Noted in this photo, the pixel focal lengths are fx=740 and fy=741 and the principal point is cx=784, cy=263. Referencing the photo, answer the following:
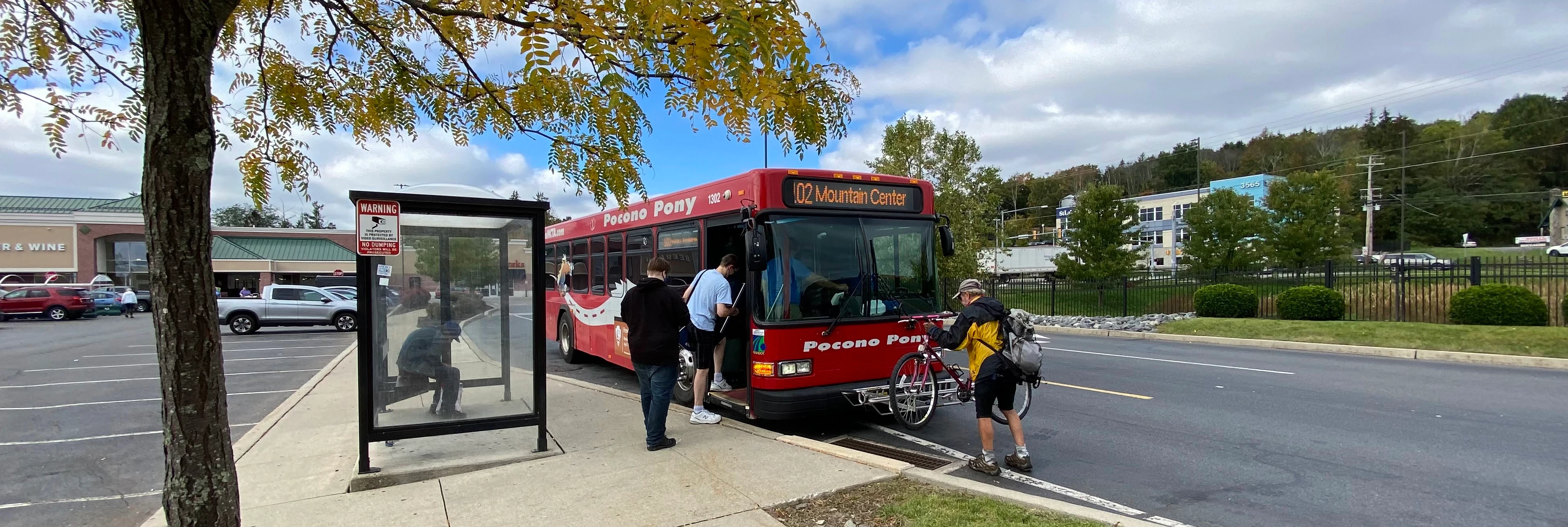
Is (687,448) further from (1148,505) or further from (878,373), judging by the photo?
(1148,505)

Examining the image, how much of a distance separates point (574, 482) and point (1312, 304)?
60.4 feet

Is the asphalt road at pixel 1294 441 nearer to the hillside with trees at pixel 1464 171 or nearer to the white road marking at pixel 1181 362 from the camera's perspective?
the white road marking at pixel 1181 362

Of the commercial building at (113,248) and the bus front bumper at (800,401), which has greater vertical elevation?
the commercial building at (113,248)

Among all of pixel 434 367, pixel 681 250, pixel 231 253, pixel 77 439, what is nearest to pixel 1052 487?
pixel 681 250

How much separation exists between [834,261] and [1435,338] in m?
13.3

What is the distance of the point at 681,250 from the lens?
8500 millimetres

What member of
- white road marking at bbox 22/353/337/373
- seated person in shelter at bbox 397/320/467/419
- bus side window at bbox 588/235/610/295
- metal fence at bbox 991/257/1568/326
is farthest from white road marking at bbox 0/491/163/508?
metal fence at bbox 991/257/1568/326

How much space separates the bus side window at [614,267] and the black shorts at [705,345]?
2936 mm

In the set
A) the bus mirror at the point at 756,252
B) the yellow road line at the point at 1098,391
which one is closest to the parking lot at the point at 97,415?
the bus mirror at the point at 756,252

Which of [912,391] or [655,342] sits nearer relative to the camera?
[655,342]

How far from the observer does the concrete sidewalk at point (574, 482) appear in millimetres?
4562

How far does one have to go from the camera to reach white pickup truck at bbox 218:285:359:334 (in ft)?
70.1

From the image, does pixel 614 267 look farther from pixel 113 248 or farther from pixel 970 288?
pixel 113 248

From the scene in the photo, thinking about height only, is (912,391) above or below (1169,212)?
below
